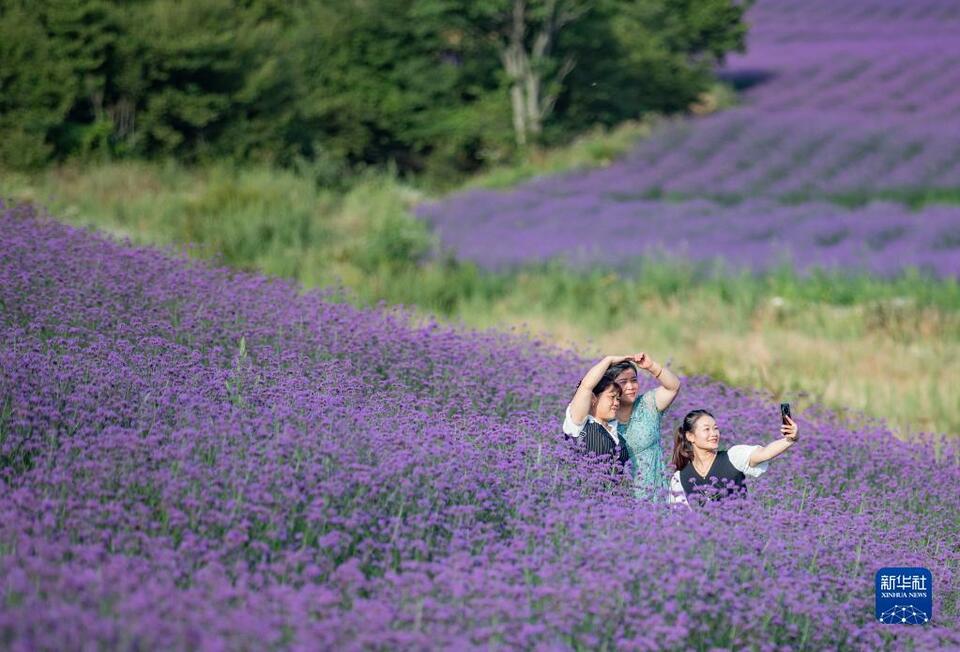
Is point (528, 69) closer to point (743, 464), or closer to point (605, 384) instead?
point (605, 384)

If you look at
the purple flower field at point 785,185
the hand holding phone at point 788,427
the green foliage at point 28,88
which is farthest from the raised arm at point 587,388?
the green foliage at point 28,88

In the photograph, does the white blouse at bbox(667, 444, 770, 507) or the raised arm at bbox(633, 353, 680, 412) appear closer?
the raised arm at bbox(633, 353, 680, 412)

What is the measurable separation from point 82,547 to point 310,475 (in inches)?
29.0

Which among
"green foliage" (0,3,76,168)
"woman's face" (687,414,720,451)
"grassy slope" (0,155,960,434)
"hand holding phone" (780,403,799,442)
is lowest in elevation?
"grassy slope" (0,155,960,434)

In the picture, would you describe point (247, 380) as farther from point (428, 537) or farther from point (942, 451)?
point (942, 451)

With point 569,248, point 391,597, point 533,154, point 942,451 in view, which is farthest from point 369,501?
point 533,154

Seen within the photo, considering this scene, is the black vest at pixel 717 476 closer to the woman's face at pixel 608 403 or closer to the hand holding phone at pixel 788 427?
the hand holding phone at pixel 788 427

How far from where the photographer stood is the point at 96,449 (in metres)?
3.61

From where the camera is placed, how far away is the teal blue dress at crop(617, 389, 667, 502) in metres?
4.79

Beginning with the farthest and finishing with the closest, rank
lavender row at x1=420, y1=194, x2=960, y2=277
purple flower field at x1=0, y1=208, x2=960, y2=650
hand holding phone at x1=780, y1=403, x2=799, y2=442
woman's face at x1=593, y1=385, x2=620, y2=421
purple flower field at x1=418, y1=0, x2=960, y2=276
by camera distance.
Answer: purple flower field at x1=418, y1=0, x2=960, y2=276
lavender row at x1=420, y1=194, x2=960, y2=277
woman's face at x1=593, y1=385, x2=620, y2=421
hand holding phone at x1=780, y1=403, x2=799, y2=442
purple flower field at x1=0, y1=208, x2=960, y2=650

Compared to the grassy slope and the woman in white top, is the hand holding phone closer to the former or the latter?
the woman in white top

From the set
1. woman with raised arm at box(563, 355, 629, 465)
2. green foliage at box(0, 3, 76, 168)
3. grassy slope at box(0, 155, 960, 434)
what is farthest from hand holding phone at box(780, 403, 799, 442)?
green foliage at box(0, 3, 76, 168)

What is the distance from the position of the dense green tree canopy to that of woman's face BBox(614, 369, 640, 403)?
39.4ft

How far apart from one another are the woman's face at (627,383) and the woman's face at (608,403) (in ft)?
0.23
